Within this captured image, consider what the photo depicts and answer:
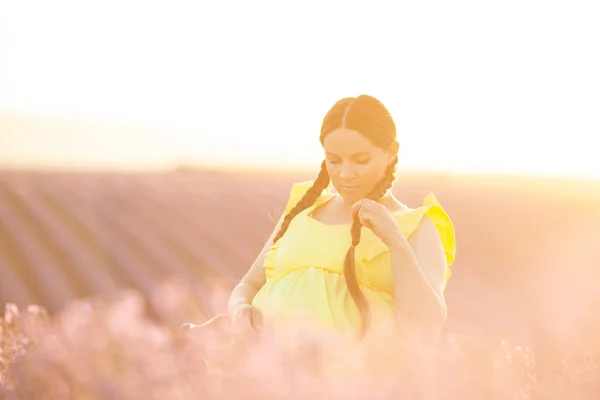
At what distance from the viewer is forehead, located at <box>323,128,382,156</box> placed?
7.11 feet

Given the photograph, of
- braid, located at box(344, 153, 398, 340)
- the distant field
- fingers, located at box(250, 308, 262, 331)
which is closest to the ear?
braid, located at box(344, 153, 398, 340)

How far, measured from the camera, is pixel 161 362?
3.64 feet

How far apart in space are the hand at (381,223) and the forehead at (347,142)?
0.18 meters

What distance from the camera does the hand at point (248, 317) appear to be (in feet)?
6.87

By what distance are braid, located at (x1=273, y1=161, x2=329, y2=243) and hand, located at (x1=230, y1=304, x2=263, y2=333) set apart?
310mm

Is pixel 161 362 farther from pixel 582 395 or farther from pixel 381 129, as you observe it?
pixel 381 129

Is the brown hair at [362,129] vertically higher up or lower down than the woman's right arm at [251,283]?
higher up

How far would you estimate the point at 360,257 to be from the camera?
7.06 ft

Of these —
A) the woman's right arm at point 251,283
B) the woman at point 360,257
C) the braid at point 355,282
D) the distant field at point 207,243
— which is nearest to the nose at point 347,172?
the woman at point 360,257

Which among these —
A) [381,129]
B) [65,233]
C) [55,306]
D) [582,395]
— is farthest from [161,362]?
[65,233]

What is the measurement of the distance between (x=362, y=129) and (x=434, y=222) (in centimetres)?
33

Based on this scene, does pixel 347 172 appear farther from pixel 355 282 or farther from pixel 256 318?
pixel 256 318

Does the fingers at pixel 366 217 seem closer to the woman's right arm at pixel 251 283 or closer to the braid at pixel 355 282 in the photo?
the braid at pixel 355 282

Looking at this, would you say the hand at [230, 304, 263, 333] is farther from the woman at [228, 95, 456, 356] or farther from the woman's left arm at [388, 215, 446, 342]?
the woman's left arm at [388, 215, 446, 342]
